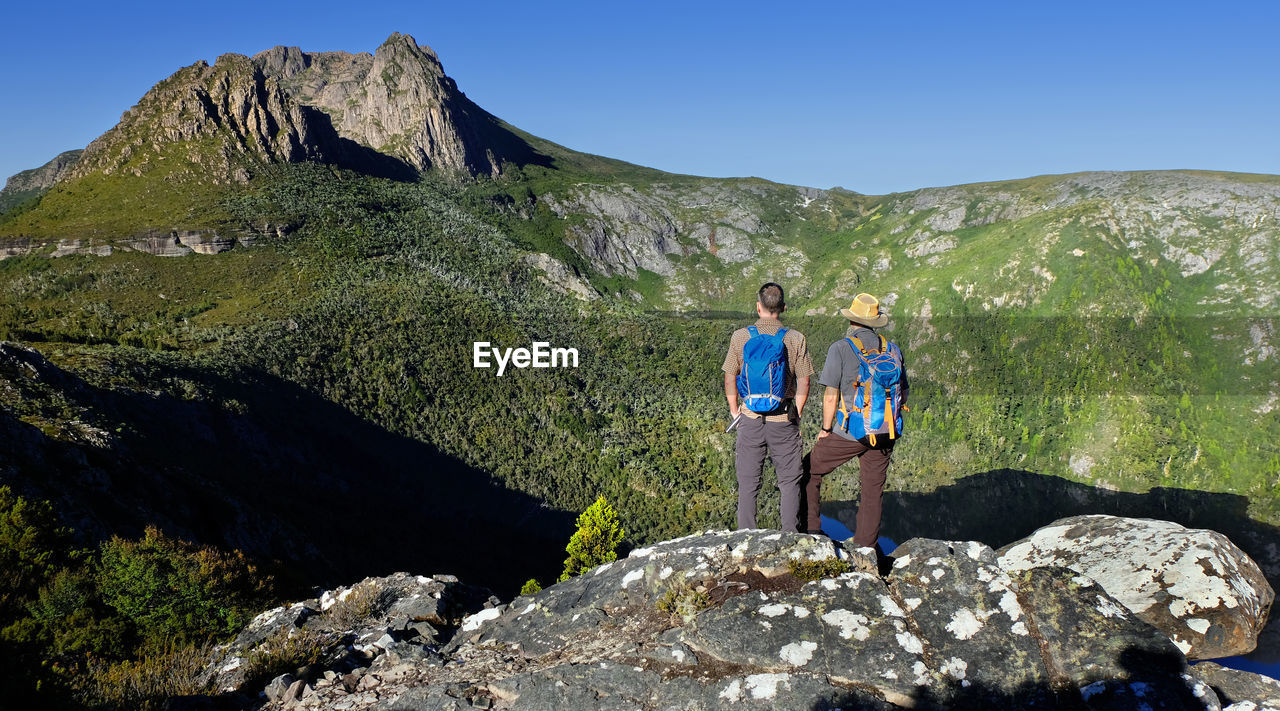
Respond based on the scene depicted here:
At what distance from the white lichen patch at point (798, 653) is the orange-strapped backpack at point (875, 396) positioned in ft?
13.4

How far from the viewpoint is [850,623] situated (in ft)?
24.6

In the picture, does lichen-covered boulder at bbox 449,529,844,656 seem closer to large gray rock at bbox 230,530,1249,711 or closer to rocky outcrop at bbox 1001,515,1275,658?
large gray rock at bbox 230,530,1249,711

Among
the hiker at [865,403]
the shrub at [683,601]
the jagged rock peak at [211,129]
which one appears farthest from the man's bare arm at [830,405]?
the jagged rock peak at [211,129]

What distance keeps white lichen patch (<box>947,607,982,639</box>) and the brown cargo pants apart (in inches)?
103

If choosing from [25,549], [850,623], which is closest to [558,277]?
[25,549]

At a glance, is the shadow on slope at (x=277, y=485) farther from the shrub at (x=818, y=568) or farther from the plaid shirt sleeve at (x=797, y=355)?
the shrub at (x=818, y=568)

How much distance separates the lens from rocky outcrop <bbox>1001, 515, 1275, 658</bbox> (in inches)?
391

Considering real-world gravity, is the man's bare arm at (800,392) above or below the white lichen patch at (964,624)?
above

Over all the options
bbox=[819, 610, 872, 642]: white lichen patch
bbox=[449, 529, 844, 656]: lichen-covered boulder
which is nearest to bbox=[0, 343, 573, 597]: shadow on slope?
bbox=[449, 529, 844, 656]: lichen-covered boulder

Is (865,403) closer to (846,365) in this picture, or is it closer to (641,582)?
(846,365)

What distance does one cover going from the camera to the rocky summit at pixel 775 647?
22.1ft

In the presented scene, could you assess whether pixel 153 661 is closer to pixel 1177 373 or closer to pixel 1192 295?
pixel 1177 373

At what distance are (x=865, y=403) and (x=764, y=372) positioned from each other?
5.70 feet

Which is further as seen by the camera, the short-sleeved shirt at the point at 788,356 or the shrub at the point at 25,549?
the shrub at the point at 25,549
